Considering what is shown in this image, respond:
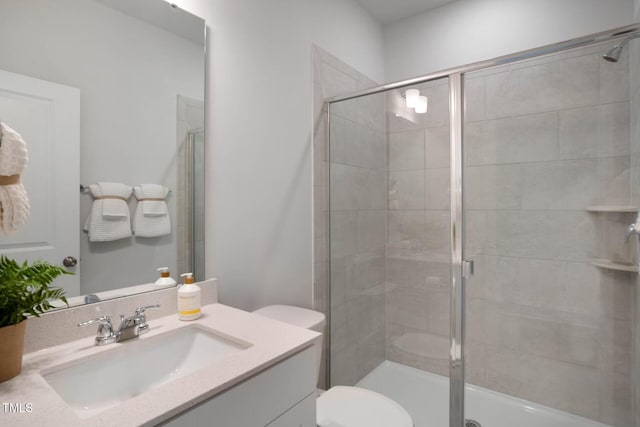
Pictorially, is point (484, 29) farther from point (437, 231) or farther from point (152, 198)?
point (152, 198)

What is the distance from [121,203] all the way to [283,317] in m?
0.81

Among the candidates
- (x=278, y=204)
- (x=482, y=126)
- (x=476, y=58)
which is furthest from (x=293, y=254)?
(x=476, y=58)

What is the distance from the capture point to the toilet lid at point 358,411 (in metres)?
1.30

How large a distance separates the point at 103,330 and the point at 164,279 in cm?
26

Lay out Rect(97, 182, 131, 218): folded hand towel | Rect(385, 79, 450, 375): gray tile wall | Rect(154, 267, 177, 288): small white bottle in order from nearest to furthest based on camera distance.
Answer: Rect(97, 182, 131, 218): folded hand towel → Rect(154, 267, 177, 288): small white bottle → Rect(385, 79, 450, 375): gray tile wall

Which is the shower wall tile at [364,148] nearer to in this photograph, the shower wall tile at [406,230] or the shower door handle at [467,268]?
the shower wall tile at [406,230]

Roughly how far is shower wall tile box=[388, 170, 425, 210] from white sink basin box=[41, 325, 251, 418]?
3.80ft

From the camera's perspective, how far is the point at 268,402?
33.4 inches

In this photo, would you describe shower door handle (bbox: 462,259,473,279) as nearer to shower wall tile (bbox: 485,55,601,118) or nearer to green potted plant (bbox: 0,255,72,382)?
shower wall tile (bbox: 485,55,601,118)

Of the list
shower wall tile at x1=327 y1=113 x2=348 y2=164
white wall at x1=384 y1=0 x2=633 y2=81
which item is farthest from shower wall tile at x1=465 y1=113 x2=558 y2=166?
white wall at x1=384 y1=0 x2=633 y2=81

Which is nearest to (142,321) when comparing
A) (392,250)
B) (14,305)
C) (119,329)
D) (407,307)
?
(119,329)

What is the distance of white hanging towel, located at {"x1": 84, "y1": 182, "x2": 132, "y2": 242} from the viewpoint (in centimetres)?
103

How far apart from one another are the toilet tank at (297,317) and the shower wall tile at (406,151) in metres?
0.89

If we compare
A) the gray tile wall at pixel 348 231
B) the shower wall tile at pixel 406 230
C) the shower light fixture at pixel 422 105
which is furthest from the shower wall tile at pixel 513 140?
the gray tile wall at pixel 348 231
